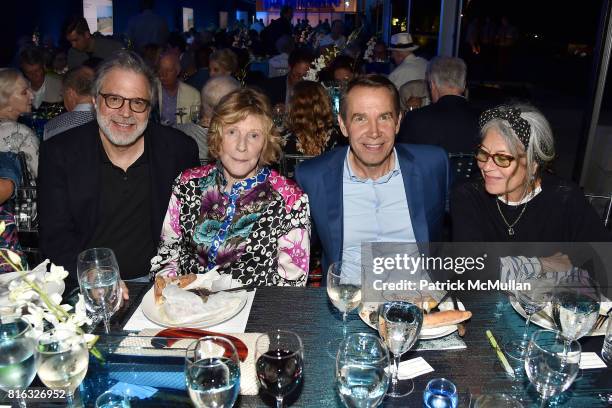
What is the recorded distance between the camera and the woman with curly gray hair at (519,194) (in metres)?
2.11

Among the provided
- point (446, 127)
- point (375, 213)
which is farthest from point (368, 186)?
point (446, 127)

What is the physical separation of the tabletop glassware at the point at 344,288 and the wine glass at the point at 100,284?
24.1 inches

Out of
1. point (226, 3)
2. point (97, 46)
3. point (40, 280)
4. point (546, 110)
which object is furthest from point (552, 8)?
point (40, 280)

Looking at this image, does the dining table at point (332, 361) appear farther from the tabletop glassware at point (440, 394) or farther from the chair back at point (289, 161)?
the chair back at point (289, 161)

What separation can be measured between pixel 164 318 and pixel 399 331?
2.35 ft

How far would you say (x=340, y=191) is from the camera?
94.7 inches

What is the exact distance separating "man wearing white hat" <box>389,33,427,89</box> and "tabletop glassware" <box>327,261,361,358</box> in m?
5.48

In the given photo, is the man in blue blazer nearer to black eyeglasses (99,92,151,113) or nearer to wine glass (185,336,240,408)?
black eyeglasses (99,92,151,113)

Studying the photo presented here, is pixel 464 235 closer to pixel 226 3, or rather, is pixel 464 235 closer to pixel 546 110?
pixel 546 110

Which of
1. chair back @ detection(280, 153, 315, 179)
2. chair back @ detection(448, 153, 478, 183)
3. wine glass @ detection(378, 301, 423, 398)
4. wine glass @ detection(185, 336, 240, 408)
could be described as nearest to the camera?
wine glass @ detection(185, 336, 240, 408)

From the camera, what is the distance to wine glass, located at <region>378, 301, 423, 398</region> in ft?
4.21

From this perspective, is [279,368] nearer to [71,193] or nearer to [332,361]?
[332,361]

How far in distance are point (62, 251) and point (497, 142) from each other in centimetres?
199

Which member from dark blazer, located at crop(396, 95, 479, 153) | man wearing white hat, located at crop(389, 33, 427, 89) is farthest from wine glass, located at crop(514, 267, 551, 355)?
man wearing white hat, located at crop(389, 33, 427, 89)
